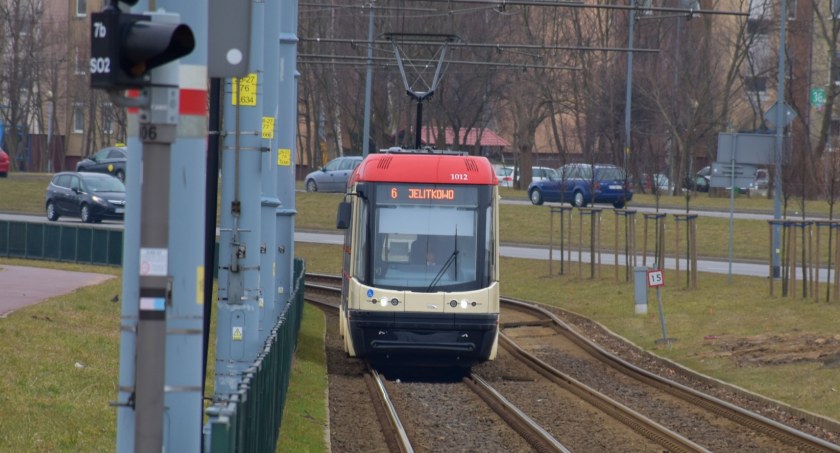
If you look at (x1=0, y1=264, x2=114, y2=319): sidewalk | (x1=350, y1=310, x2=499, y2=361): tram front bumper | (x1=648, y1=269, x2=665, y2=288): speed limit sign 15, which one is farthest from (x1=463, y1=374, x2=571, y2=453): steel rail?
(x1=0, y1=264, x2=114, y2=319): sidewalk

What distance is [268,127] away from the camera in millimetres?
13492

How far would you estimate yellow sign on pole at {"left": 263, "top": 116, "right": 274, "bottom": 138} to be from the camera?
1346 centimetres

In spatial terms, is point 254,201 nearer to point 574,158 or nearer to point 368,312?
point 368,312

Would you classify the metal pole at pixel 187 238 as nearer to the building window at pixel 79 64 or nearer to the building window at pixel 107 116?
the building window at pixel 107 116

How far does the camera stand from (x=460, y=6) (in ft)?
197

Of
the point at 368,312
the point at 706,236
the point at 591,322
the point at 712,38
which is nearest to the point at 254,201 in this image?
the point at 368,312

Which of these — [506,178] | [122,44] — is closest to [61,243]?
[122,44]

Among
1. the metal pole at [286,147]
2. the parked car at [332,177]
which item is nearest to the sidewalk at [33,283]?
the metal pole at [286,147]

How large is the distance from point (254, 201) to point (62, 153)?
66805 millimetres

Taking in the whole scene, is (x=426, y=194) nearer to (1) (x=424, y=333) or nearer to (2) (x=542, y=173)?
(1) (x=424, y=333)

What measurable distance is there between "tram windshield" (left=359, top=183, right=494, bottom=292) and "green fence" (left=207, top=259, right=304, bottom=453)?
4932 millimetres

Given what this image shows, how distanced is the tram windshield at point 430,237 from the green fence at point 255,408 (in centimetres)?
493

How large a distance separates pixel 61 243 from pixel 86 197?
7959mm

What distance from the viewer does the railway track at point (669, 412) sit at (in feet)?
42.8
